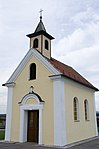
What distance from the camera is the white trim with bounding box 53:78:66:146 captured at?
39.1 feet

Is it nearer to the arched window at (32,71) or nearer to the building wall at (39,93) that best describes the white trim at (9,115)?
the building wall at (39,93)

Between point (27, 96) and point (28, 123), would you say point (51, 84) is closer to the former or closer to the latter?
point (27, 96)

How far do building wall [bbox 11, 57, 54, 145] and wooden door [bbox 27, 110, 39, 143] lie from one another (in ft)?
2.63

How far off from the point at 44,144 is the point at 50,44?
7963mm

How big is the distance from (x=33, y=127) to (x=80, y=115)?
12.1ft

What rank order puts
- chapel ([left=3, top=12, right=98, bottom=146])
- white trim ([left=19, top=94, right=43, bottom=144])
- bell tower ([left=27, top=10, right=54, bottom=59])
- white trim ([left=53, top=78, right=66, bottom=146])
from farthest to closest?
bell tower ([left=27, top=10, right=54, bottom=59]), white trim ([left=19, top=94, right=43, bottom=144]), chapel ([left=3, top=12, right=98, bottom=146]), white trim ([left=53, top=78, right=66, bottom=146])

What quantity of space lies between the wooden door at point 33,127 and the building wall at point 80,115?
2.22 metres

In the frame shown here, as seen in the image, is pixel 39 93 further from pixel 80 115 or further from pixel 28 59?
pixel 80 115

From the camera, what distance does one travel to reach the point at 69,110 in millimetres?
13258

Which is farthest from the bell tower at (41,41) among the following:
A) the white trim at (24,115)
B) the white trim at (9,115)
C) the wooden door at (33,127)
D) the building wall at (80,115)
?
the wooden door at (33,127)

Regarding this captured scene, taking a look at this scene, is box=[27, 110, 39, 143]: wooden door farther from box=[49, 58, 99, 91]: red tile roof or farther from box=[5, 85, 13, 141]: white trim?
box=[49, 58, 99, 91]: red tile roof

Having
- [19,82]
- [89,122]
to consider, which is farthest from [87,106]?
[19,82]

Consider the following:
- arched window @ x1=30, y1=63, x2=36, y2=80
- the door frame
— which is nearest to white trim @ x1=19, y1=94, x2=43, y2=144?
the door frame

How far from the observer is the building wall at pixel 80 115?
42.8 ft
